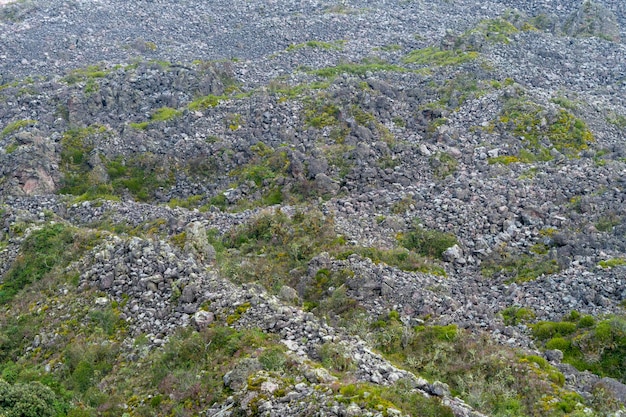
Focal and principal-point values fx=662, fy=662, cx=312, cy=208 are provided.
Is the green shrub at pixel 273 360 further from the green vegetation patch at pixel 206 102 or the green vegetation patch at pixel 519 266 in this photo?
the green vegetation patch at pixel 206 102

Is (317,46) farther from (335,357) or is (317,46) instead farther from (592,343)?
(335,357)

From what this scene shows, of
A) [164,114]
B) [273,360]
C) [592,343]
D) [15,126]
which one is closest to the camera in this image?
[273,360]

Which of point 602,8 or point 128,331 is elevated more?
point 602,8

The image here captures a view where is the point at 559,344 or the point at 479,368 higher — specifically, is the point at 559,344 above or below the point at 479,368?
below

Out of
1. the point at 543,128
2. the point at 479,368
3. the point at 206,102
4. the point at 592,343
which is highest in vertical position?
the point at 543,128

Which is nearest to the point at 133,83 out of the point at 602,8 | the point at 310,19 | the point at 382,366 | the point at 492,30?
the point at 310,19

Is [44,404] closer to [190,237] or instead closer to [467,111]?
[190,237]

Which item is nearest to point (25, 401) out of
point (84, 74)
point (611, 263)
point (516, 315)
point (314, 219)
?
point (314, 219)
